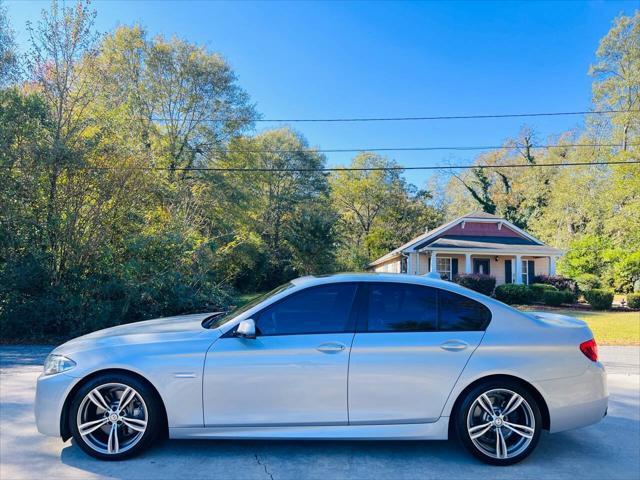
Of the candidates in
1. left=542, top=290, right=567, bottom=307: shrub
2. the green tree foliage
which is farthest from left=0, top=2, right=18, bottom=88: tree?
the green tree foliage

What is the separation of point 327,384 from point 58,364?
2269mm

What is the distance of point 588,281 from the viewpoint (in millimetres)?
23453

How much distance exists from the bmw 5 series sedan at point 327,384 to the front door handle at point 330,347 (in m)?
0.01

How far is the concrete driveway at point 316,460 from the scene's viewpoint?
3.17 metres

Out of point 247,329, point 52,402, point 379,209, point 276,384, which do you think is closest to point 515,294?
point 276,384

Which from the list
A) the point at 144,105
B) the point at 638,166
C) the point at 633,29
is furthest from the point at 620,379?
the point at 633,29

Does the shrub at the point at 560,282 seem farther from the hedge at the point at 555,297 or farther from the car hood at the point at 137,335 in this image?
the car hood at the point at 137,335

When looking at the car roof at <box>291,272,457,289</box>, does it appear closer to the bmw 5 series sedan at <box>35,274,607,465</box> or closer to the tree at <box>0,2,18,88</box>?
the bmw 5 series sedan at <box>35,274,607,465</box>

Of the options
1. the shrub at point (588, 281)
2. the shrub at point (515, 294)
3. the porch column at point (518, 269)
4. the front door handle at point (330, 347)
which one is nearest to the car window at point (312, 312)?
the front door handle at point (330, 347)

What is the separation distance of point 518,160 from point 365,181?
55.2 feet

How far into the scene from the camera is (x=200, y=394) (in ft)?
10.9

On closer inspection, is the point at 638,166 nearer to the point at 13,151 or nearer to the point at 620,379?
the point at 620,379

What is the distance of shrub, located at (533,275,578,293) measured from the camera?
82.1 feet

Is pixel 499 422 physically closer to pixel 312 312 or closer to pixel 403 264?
pixel 312 312
